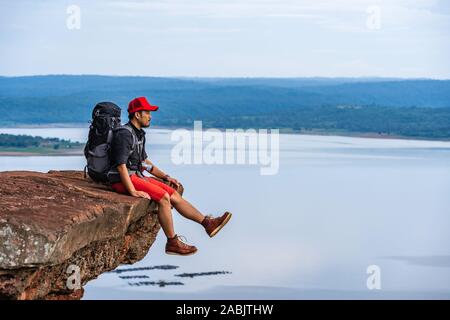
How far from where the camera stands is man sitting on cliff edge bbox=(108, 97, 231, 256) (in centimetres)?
1311

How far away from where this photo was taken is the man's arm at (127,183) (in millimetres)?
13164

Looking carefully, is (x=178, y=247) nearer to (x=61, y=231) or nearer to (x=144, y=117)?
(x=144, y=117)

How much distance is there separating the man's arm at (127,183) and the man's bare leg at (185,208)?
0.27 metres

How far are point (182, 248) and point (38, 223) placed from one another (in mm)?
2683

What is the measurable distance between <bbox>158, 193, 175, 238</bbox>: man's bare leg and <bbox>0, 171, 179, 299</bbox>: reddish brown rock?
0.20 meters

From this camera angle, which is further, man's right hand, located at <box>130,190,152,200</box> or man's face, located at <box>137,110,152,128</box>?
man's right hand, located at <box>130,190,152,200</box>

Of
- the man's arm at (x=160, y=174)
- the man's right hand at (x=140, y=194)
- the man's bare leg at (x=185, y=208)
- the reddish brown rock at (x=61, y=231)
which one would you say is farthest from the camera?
the man's arm at (x=160, y=174)

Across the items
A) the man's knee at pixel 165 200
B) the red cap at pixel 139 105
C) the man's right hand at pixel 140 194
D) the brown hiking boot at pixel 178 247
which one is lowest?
the brown hiking boot at pixel 178 247

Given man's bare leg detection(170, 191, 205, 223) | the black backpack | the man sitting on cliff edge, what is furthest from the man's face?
man's bare leg detection(170, 191, 205, 223)

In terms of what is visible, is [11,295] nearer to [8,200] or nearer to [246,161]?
[8,200]

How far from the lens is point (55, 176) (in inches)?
586

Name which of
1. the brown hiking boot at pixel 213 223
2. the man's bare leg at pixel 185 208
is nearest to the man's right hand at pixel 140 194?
the man's bare leg at pixel 185 208

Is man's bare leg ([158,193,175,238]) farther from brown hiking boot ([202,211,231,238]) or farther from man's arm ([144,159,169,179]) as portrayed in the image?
man's arm ([144,159,169,179])

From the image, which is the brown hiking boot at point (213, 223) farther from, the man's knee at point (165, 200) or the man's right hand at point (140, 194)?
the man's right hand at point (140, 194)
